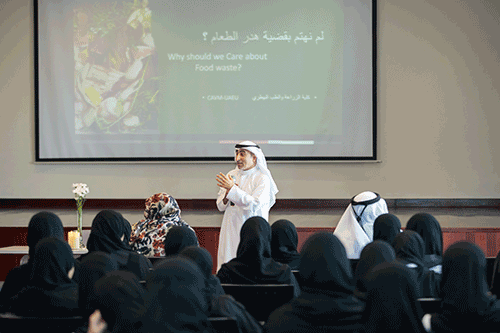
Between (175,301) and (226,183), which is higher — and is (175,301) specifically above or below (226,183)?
below

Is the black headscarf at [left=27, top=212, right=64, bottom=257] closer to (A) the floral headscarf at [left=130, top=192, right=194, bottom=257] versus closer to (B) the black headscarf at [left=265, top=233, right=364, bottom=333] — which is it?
(A) the floral headscarf at [left=130, top=192, right=194, bottom=257]

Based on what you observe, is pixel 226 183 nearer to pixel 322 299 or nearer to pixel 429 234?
pixel 429 234

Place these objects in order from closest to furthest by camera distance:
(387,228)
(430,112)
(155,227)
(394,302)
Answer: (394,302) < (387,228) < (155,227) < (430,112)

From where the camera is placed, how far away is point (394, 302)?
141 cm

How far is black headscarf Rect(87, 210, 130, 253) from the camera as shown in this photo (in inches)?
110

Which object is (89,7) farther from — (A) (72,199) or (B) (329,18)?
(B) (329,18)

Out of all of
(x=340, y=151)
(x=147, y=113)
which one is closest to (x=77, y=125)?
(x=147, y=113)

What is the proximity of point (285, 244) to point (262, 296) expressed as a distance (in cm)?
94

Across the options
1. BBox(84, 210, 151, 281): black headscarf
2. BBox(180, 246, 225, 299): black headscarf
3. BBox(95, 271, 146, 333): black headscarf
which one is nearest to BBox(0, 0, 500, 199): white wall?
BBox(84, 210, 151, 281): black headscarf

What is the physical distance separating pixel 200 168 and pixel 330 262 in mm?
4153

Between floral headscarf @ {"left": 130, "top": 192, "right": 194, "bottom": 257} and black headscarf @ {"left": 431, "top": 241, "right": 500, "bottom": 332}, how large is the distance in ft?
7.09

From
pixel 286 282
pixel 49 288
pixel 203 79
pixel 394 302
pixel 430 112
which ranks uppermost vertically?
pixel 203 79

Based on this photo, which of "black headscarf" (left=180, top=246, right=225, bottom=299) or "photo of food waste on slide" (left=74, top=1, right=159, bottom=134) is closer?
"black headscarf" (left=180, top=246, right=225, bottom=299)

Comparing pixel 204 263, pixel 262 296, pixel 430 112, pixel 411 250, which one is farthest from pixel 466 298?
pixel 430 112
